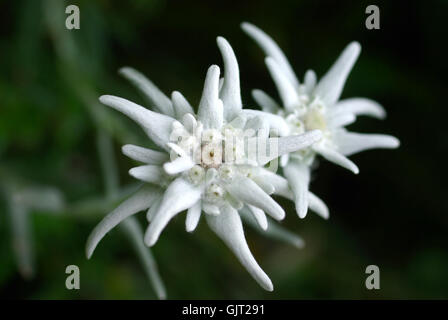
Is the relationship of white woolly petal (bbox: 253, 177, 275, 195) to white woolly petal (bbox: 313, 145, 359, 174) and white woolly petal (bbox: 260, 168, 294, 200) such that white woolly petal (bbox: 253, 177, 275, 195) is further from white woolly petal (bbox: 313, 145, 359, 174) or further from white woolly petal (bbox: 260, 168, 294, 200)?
white woolly petal (bbox: 313, 145, 359, 174)

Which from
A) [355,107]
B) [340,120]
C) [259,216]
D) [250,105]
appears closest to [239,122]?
[259,216]

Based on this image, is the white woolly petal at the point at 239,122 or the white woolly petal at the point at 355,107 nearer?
the white woolly petal at the point at 239,122

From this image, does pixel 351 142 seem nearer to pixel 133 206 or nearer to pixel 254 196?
pixel 254 196

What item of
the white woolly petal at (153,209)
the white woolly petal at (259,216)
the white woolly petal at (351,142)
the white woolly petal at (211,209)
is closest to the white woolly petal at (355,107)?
the white woolly petal at (351,142)

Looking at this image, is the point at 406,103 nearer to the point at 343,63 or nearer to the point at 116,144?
the point at 343,63

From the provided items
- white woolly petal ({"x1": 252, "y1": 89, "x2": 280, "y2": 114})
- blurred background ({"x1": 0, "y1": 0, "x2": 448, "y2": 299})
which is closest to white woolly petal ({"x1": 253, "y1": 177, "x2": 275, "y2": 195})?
white woolly petal ({"x1": 252, "y1": 89, "x2": 280, "y2": 114})

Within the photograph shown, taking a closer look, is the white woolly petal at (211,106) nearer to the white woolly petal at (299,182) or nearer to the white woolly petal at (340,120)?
the white woolly petal at (299,182)
